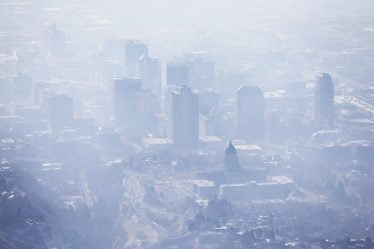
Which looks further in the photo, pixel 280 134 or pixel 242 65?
pixel 242 65

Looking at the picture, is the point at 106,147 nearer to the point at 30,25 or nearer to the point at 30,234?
the point at 30,234

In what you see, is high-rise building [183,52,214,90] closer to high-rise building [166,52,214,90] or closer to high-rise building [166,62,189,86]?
high-rise building [166,52,214,90]

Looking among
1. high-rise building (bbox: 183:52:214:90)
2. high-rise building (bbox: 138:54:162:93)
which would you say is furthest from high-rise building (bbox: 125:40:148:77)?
high-rise building (bbox: 183:52:214:90)

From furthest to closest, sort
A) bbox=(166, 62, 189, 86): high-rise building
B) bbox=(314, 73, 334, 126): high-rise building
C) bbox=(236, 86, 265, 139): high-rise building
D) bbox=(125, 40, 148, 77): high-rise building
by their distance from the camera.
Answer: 1. bbox=(125, 40, 148, 77): high-rise building
2. bbox=(166, 62, 189, 86): high-rise building
3. bbox=(314, 73, 334, 126): high-rise building
4. bbox=(236, 86, 265, 139): high-rise building

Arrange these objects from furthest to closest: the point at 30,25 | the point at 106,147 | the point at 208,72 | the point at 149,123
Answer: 1. the point at 30,25
2. the point at 208,72
3. the point at 149,123
4. the point at 106,147

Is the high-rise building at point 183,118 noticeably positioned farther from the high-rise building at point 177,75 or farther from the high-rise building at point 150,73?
the high-rise building at point 150,73

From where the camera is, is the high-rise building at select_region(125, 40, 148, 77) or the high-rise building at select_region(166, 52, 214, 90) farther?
the high-rise building at select_region(125, 40, 148, 77)

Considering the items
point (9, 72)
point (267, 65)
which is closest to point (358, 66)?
point (267, 65)
